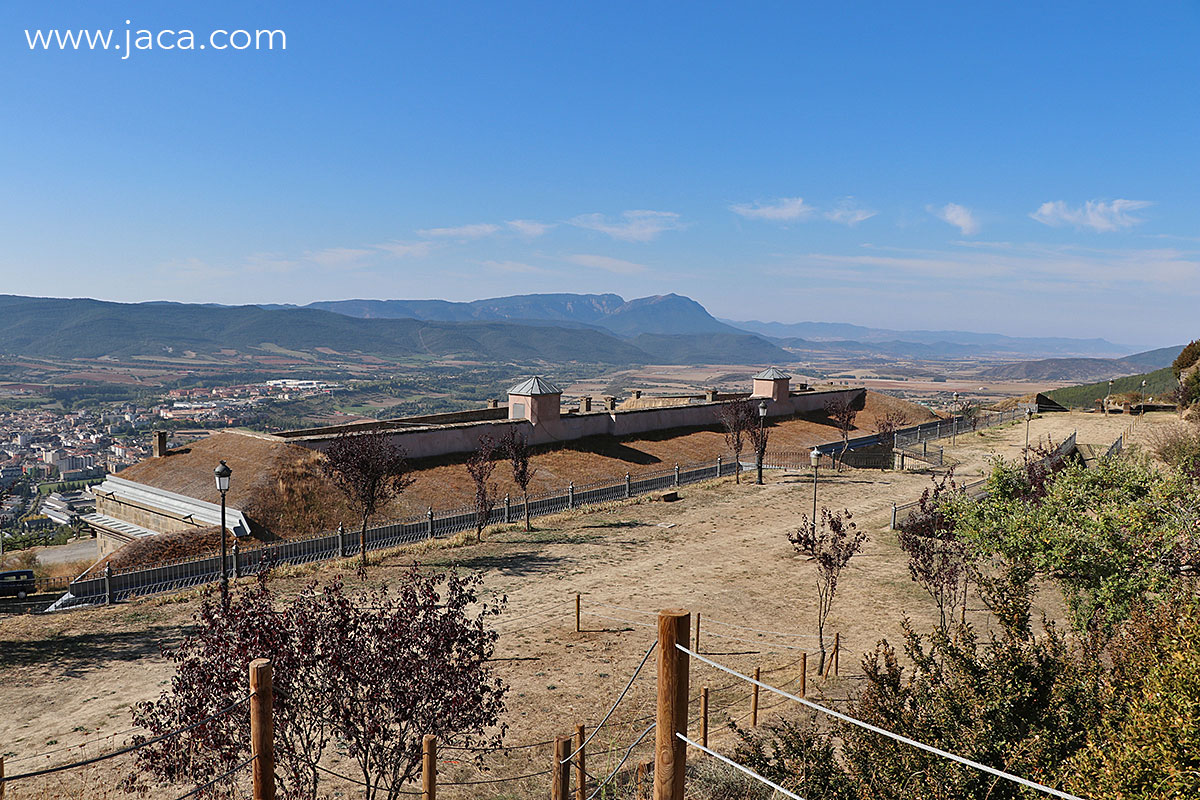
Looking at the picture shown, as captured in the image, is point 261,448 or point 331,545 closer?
point 331,545

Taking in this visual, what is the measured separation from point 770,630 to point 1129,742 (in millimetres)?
11446

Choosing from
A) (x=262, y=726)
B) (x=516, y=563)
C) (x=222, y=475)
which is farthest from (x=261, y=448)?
(x=262, y=726)

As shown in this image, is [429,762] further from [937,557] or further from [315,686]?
[937,557]

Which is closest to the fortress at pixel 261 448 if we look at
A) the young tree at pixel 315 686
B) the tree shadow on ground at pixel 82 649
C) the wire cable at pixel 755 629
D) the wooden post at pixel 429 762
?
the tree shadow on ground at pixel 82 649

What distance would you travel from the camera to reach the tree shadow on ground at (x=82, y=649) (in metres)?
14.0

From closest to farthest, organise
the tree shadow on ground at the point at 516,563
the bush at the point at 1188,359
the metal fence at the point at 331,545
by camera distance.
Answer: the metal fence at the point at 331,545 < the tree shadow on ground at the point at 516,563 < the bush at the point at 1188,359

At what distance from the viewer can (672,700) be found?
4.47m

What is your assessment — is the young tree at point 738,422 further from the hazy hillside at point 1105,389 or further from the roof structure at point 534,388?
the hazy hillside at point 1105,389

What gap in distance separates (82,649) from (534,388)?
23335 millimetres

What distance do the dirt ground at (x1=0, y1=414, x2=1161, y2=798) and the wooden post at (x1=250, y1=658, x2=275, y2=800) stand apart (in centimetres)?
501

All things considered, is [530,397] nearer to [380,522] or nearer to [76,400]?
[380,522]

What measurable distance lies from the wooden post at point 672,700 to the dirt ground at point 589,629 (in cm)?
585

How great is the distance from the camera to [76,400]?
162 metres

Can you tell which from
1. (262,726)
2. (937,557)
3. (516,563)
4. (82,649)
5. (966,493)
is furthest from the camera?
(966,493)
